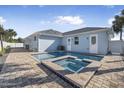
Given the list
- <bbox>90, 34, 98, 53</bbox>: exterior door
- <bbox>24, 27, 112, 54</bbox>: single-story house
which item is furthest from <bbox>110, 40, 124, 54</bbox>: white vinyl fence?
<bbox>90, 34, 98, 53</bbox>: exterior door

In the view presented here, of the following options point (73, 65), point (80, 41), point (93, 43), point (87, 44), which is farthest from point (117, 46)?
point (73, 65)

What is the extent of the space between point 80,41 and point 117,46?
489cm

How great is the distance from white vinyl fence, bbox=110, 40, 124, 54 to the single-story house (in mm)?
1512

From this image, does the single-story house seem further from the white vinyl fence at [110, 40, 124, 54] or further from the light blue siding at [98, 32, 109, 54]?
the white vinyl fence at [110, 40, 124, 54]

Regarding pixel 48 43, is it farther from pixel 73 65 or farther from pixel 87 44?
pixel 73 65

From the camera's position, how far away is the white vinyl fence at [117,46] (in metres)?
16.6

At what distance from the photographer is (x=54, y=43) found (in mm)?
22562

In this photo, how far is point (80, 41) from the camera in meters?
18.8

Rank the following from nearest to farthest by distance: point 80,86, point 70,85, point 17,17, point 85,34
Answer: point 80,86, point 70,85, point 17,17, point 85,34

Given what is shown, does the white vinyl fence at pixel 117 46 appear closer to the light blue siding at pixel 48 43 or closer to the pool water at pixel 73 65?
the pool water at pixel 73 65

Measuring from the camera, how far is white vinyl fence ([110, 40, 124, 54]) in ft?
54.6
